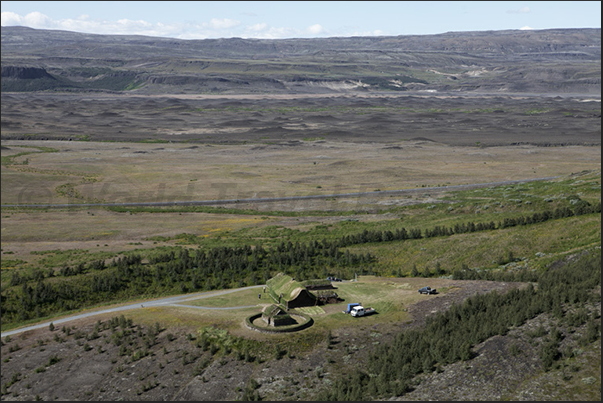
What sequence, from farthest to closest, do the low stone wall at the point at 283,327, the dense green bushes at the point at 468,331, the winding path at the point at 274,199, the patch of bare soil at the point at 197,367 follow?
1. the winding path at the point at 274,199
2. the low stone wall at the point at 283,327
3. the dense green bushes at the point at 468,331
4. the patch of bare soil at the point at 197,367

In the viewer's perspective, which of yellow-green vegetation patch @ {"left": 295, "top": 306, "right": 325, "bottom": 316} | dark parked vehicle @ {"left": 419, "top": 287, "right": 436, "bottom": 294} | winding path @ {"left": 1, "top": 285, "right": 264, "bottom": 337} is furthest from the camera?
dark parked vehicle @ {"left": 419, "top": 287, "right": 436, "bottom": 294}

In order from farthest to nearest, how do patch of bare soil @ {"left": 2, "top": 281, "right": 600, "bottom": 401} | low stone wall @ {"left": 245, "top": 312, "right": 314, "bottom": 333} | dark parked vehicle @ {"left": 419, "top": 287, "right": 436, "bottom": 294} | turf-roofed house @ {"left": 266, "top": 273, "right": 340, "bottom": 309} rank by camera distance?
dark parked vehicle @ {"left": 419, "top": 287, "right": 436, "bottom": 294}, turf-roofed house @ {"left": 266, "top": 273, "right": 340, "bottom": 309}, low stone wall @ {"left": 245, "top": 312, "right": 314, "bottom": 333}, patch of bare soil @ {"left": 2, "top": 281, "right": 600, "bottom": 401}

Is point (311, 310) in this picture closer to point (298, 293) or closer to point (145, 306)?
point (298, 293)

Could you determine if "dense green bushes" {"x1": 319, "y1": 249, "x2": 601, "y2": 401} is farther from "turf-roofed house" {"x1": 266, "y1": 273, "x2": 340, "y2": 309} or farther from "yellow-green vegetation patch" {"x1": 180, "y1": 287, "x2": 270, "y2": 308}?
"yellow-green vegetation patch" {"x1": 180, "y1": 287, "x2": 270, "y2": 308}

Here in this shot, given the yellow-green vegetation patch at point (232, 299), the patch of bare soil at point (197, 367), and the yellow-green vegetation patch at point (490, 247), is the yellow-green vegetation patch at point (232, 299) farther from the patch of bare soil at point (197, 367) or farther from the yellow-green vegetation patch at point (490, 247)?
the yellow-green vegetation patch at point (490, 247)

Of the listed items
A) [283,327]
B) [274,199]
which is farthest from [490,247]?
[274,199]

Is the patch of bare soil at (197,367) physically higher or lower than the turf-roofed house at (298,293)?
lower

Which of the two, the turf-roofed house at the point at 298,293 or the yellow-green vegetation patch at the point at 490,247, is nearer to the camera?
the turf-roofed house at the point at 298,293

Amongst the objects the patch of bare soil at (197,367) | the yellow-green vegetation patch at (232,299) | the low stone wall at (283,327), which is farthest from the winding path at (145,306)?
the low stone wall at (283,327)

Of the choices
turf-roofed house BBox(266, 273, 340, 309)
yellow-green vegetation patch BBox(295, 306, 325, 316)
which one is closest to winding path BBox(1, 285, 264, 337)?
turf-roofed house BBox(266, 273, 340, 309)

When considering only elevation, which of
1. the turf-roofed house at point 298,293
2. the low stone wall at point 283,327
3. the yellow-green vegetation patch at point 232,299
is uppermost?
the turf-roofed house at point 298,293
